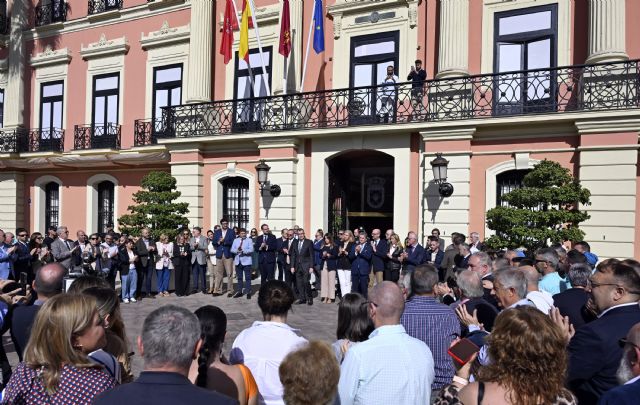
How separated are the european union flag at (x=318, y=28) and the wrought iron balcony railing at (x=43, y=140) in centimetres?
1195

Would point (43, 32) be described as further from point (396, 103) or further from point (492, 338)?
point (492, 338)

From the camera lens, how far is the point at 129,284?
1264 centimetres

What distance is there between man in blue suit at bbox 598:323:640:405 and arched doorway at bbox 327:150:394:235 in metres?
13.5

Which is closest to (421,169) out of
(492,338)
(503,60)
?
(503,60)

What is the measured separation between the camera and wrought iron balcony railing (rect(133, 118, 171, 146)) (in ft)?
62.6

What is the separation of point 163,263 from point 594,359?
11574mm

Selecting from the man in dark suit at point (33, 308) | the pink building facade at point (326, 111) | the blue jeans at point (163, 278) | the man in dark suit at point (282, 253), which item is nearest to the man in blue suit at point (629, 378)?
the man in dark suit at point (33, 308)

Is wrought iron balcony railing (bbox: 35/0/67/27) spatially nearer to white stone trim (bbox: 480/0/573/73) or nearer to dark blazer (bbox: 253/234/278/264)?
dark blazer (bbox: 253/234/278/264)

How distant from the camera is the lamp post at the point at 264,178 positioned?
15.6m

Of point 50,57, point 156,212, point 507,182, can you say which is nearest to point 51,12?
point 50,57

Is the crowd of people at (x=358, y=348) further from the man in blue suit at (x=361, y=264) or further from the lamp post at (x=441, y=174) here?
the lamp post at (x=441, y=174)

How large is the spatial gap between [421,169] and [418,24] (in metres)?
4.28

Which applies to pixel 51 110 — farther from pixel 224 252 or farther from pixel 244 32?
pixel 224 252

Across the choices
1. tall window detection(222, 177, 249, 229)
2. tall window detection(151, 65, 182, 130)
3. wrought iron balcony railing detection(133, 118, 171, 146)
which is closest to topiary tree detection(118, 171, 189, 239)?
tall window detection(222, 177, 249, 229)
